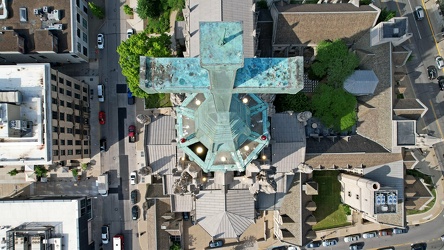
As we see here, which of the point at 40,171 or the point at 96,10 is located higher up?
the point at 96,10

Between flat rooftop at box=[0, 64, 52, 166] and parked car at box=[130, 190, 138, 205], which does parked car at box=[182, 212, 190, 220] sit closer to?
parked car at box=[130, 190, 138, 205]

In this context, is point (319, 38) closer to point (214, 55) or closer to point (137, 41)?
point (137, 41)

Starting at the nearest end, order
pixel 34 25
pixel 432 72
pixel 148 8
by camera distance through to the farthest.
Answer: pixel 34 25, pixel 148 8, pixel 432 72

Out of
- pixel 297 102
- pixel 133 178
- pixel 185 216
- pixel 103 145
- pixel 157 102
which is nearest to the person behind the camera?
pixel 297 102

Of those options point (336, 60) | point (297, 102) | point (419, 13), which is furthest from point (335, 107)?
point (419, 13)

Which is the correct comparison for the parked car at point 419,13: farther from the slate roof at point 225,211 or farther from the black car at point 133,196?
the black car at point 133,196

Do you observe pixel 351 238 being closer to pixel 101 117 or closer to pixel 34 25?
pixel 101 117
